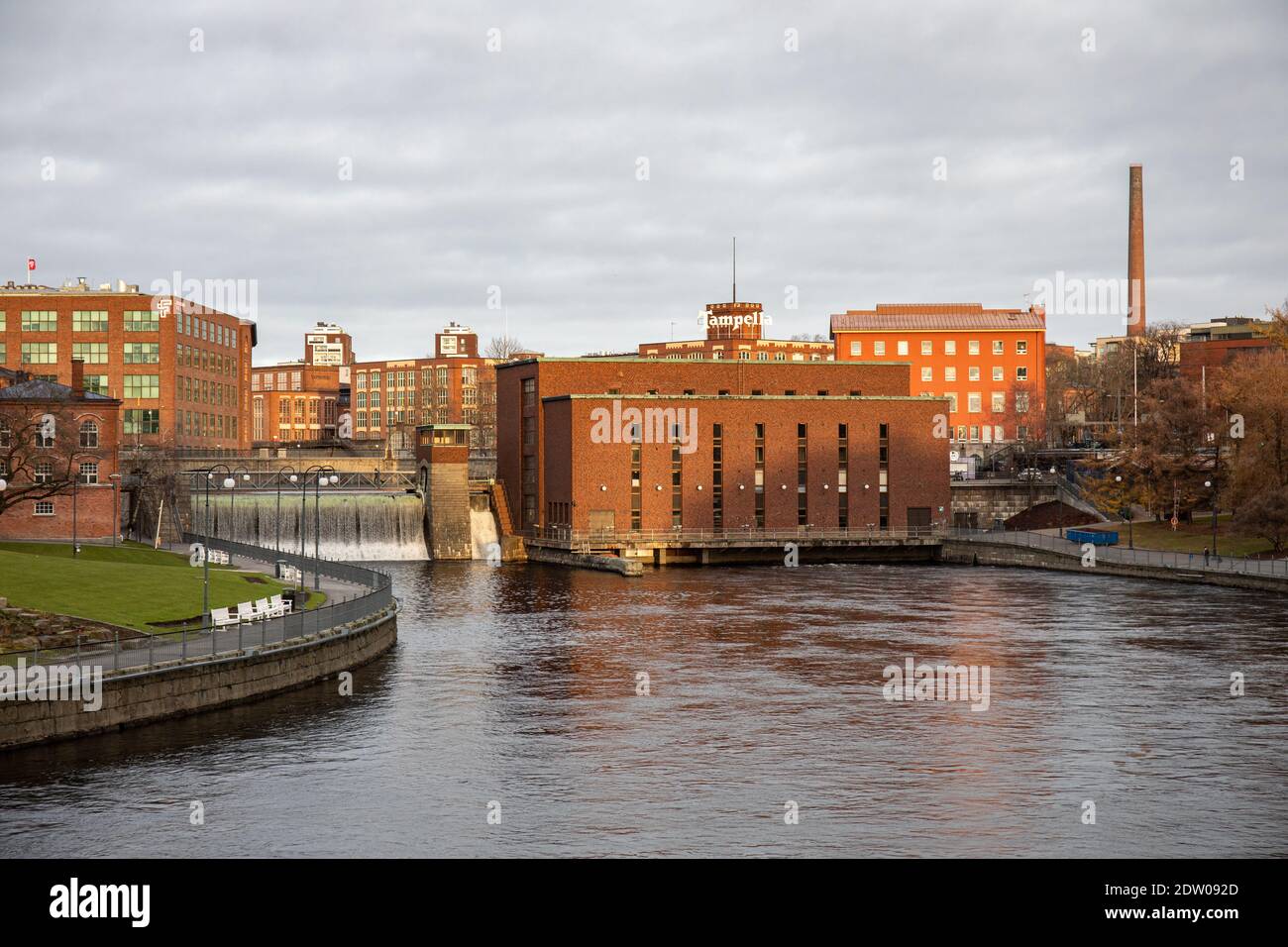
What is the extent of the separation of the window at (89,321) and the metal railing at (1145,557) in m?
79.6

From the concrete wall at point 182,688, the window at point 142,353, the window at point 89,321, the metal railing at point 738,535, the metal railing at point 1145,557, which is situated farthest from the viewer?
the window at point 142,353

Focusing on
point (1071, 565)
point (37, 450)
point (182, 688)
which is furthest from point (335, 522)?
point (182, 688)

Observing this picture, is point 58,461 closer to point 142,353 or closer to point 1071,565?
point 142,353

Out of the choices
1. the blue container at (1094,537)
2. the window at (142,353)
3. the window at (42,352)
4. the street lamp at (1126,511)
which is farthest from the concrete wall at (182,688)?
the window at (42,352)

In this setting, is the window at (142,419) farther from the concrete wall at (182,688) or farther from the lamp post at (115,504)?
the concrete wall at (182,688)

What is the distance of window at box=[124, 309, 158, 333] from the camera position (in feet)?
427

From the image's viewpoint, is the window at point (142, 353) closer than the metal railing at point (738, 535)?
No

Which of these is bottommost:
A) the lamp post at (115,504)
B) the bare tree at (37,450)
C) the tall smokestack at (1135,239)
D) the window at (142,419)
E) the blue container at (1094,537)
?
the blue container at (1094,537)

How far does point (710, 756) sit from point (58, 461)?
56642 mm

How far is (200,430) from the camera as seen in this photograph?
460 ft

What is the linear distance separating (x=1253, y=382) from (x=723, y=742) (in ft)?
225

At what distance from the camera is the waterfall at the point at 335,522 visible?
104875mm
